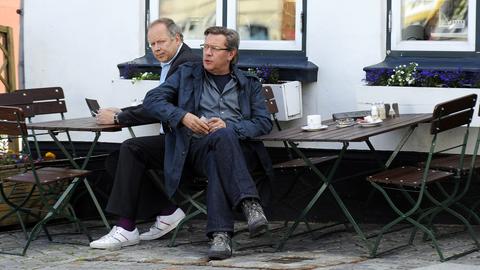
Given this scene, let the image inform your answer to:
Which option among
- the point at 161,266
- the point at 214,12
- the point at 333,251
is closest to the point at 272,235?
the point at 333,251

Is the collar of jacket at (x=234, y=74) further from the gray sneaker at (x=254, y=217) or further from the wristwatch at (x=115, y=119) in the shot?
the gray sneaker at (x=254, y=217)

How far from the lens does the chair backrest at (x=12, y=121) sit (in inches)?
278

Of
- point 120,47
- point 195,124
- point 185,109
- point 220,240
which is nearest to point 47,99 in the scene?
point 120,47

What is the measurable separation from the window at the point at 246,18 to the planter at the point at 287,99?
36 cm

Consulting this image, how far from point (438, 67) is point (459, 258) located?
5.04 feet

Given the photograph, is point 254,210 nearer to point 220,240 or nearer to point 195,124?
point 220,240

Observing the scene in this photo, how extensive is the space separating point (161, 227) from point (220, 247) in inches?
43.5

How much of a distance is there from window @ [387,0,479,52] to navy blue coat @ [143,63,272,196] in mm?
1237

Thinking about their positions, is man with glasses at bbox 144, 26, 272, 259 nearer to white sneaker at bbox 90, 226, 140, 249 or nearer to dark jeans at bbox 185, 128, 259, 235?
dark jeans at bbox 185, 128, 259, 235

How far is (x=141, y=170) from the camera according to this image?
7.24 m

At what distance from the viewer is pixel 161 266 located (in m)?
6.51

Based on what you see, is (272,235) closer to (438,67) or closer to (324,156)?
(324,156)

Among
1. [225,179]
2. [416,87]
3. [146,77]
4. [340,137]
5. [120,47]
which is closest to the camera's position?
[340,137]

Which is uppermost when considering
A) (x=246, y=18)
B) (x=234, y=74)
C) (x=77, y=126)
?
(x=246, y=18)
